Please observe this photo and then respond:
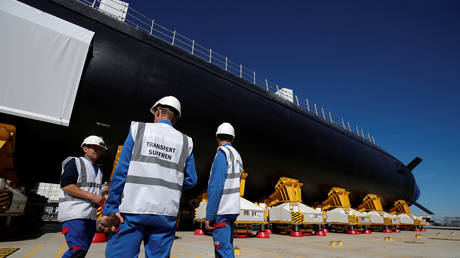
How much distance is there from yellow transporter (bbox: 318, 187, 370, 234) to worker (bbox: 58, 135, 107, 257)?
12907 mm

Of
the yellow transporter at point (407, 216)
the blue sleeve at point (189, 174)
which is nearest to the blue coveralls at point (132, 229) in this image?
the blue sleeve at point (189, 174)

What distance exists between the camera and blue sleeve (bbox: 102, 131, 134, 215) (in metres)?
1.81

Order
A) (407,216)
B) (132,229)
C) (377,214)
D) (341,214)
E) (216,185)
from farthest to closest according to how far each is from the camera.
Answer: (407,216), (377,214), (341,214), (216,185), (132,229)

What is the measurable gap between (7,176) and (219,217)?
6.72 meters

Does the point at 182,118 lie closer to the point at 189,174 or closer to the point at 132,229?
the point at 189,174

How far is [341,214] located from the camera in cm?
1302

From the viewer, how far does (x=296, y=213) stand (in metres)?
10.6

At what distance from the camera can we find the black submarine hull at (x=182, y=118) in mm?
6988

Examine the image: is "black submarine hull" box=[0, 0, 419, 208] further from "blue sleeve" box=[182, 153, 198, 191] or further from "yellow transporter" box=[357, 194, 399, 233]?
"blue sleeve" box=[182, 153, 198, 191]

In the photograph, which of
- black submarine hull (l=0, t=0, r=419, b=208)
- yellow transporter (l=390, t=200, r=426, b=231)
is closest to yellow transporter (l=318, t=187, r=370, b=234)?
black submarine hull (l=0, t=0, r=419, b=208)

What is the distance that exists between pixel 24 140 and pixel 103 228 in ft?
22.6

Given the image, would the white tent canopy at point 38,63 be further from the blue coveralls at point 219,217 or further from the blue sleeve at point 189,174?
the blue sleeve at point 189,174

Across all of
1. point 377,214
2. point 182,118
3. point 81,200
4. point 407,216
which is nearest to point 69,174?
point 81,200

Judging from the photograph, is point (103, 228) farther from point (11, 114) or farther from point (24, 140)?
point (24, 140)
